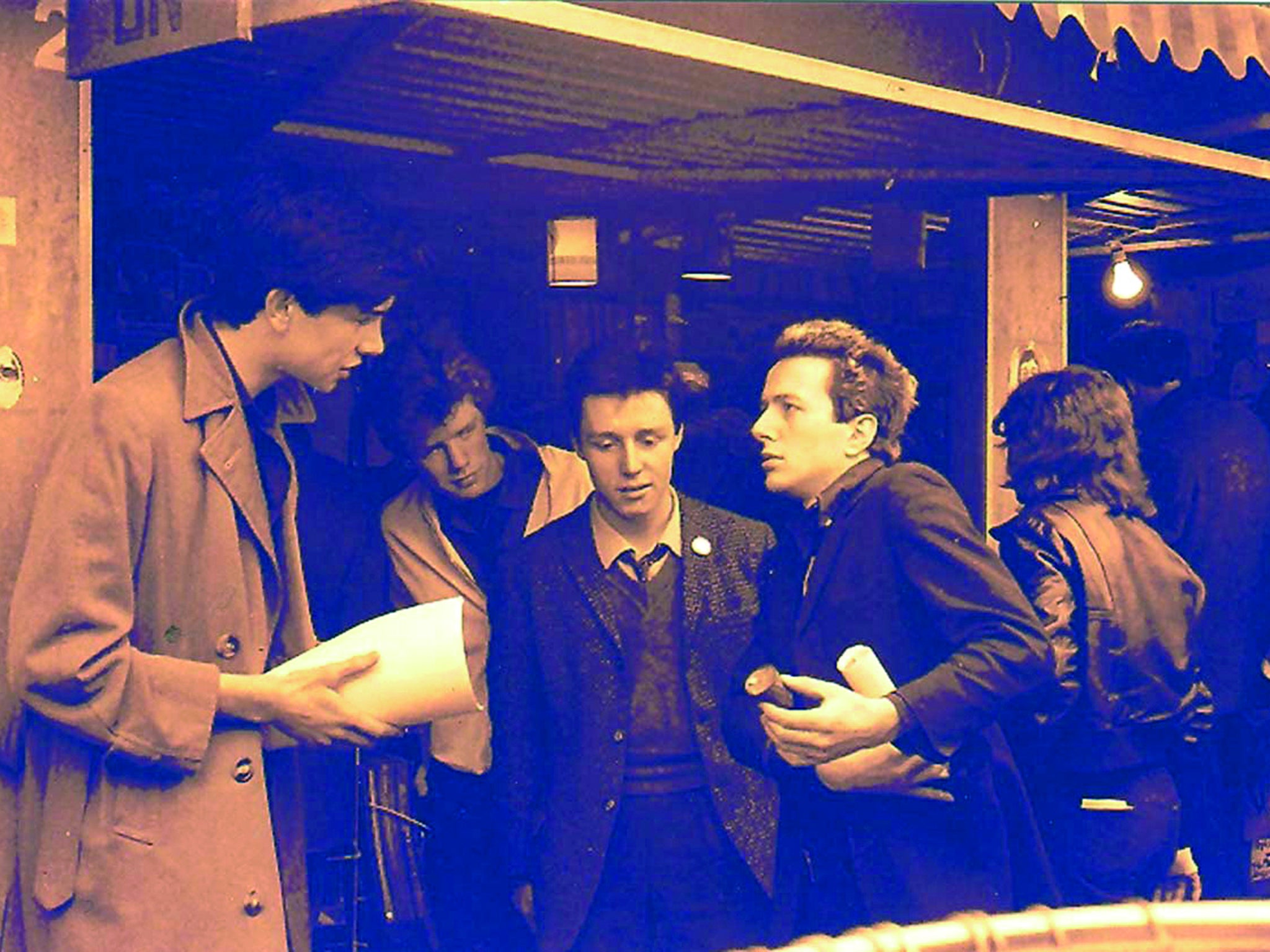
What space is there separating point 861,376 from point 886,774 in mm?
958

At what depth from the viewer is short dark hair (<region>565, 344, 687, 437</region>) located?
4031mm

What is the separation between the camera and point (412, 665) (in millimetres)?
3377

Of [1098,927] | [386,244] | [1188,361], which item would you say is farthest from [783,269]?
[1098,927]

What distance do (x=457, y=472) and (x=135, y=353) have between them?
1.51 meters

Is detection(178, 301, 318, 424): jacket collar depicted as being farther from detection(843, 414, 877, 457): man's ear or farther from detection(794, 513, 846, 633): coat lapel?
detection(843, 414, 877, 457): man's ear

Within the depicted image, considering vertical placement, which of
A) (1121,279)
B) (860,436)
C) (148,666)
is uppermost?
(1121,279)

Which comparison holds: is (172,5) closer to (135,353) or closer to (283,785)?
(283,785)

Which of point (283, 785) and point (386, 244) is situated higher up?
point (386, 244)

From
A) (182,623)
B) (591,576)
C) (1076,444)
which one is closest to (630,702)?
(591,576)

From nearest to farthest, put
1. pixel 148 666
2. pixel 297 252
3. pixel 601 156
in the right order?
pixel 148 666 → pixel 297 252 → pixel 601 156

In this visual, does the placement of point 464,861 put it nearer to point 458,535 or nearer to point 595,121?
point 458,535

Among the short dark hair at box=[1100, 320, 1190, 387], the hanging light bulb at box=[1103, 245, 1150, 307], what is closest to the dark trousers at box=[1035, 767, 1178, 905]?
the short dark hair at box=[1100, 320, 1190, 387]

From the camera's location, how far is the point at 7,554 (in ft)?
11.0

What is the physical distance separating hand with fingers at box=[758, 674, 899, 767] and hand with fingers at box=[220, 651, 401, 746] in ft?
2.99
